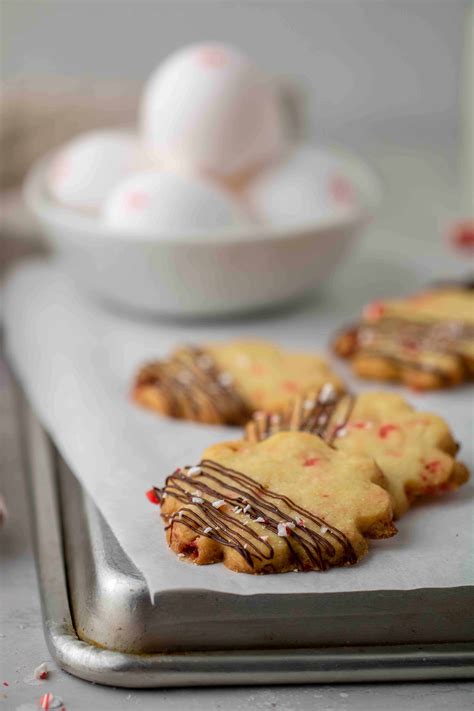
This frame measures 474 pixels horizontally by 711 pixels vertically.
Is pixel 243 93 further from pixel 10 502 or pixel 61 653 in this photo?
pixel 61 653

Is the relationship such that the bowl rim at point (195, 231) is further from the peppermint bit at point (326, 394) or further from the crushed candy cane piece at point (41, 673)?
the crushed candy cane piece at point (41, 673)

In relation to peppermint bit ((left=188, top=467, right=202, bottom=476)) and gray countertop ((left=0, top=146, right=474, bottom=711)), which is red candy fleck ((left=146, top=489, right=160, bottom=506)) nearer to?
peppermint bit ((left=188, top=467, right=202, bottom=476))

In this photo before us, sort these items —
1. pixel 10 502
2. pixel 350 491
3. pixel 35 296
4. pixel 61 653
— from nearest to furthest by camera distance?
pixel 61 653 → pixel 350 491 → pixel 10 502 → pixel 35 296

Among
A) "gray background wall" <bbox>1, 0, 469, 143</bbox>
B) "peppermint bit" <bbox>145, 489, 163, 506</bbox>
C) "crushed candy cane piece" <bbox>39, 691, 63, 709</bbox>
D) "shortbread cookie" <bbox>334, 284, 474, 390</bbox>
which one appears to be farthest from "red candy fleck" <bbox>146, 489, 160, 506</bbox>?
"gray background wall" <bbox>1, 0, 469, 143</bbox>

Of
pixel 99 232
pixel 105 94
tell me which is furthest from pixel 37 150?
pixel 99 232

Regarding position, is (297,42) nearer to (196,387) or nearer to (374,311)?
(374,311)

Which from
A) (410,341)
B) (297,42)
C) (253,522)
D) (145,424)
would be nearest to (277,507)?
(253,522)

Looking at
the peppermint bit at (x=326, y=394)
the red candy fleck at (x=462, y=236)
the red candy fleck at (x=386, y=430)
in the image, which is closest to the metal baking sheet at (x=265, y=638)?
the red candy fleck at (x=386, y=430)
